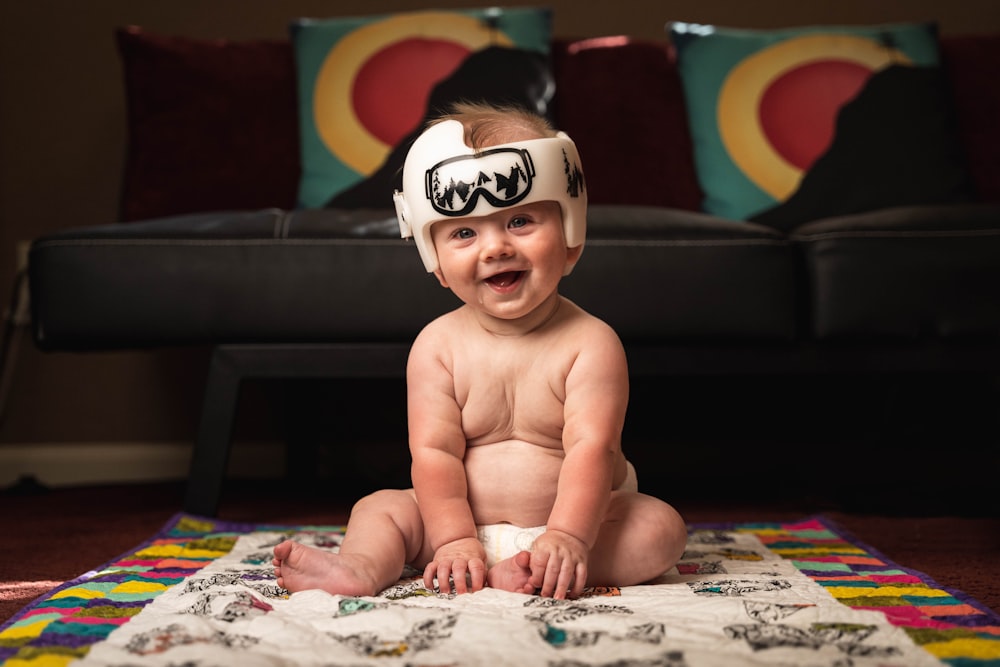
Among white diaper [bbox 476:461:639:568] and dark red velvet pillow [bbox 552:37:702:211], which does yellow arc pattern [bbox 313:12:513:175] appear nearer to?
dark red velvet pillow [bbox 552:37:702:211]

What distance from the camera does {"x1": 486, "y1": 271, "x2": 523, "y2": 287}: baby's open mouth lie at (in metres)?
1.04

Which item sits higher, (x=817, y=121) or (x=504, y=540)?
(x=817, y=121)

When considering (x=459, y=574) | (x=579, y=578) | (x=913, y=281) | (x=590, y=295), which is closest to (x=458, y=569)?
(x=459, y=574)

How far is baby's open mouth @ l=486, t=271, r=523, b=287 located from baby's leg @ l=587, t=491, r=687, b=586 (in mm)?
274

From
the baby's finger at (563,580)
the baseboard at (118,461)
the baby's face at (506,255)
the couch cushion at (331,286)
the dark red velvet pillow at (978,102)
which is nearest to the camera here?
the baby's finger at (563,580)

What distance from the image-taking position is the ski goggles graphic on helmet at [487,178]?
0.99 metres

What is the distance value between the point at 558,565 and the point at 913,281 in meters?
0.83

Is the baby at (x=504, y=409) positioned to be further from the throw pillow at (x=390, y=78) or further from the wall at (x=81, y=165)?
the wall at (x=81, y=165)

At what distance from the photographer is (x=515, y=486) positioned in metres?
1.06

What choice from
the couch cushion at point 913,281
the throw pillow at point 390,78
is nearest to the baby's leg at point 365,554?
the couch cushion at point 913,281

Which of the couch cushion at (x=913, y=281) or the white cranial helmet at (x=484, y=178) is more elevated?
the white cranial helmet at (x=484, y=178)

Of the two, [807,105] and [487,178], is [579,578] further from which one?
[807,105]

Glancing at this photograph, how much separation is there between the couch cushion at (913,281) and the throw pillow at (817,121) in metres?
0.43

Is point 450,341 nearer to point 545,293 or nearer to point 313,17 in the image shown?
point 545,293
